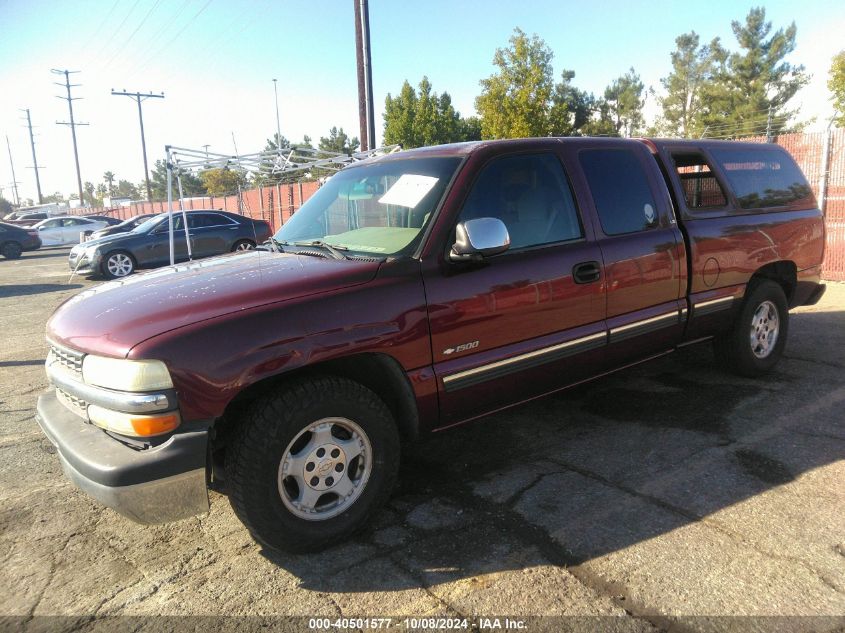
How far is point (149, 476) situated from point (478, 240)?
5.82ft

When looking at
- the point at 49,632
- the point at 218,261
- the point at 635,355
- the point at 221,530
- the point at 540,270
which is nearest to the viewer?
the point at 49,632

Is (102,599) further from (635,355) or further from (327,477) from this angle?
(635,355)

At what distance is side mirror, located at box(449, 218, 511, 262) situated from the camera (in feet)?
9.61

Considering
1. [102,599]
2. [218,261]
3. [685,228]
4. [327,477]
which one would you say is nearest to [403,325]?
[327,477]

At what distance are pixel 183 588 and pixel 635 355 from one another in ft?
9.74

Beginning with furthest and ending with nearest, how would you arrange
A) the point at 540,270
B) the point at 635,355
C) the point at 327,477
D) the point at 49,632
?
1. the point at 635,355
2. the point at 540,270
3. the point at 327,477
4. the point at 49,632

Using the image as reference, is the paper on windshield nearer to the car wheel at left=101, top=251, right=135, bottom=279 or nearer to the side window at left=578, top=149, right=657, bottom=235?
the side window at left=578, top=149, right=657, bottom=235

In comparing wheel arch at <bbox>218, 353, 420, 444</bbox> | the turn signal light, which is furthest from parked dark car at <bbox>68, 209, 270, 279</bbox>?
the turn signal light

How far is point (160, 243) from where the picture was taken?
47.1 ft

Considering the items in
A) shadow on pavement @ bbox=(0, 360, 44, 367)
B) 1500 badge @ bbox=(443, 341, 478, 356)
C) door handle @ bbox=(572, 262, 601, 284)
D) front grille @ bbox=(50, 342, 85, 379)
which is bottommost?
shadow on pavement @ bbox=(0, 360, 44, 367)

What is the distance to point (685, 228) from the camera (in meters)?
4.14

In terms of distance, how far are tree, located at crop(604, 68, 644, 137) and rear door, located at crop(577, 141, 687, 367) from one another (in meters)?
57.0

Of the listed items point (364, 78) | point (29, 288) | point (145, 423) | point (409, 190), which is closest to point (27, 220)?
point (29, 288)

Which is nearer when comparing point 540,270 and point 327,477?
point 327,477
